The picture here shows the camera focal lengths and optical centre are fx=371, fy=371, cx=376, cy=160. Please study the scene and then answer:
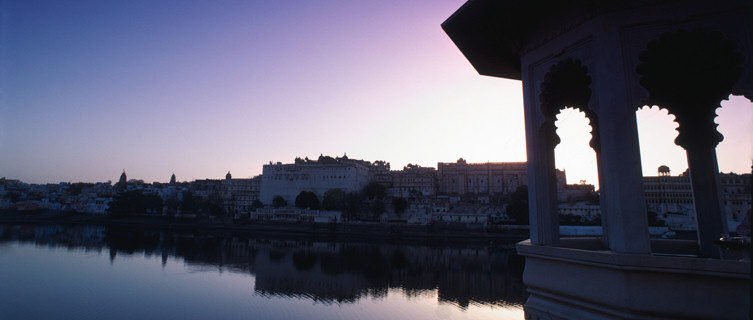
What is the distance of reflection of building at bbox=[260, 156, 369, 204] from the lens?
202ft

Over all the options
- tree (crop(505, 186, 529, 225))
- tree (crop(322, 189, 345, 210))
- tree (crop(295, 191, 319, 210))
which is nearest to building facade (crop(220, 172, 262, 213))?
tree (crop(295, 191, 319, 210))

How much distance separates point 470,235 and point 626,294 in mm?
39827

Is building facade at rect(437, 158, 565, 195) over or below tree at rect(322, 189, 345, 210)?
over

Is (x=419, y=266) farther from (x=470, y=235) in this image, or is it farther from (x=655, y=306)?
(x=655, y=306)

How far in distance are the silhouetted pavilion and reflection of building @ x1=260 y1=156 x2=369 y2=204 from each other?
57.7m

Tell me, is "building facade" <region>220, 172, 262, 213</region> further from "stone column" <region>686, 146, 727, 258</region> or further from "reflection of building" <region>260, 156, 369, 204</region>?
"stone column" <region>686, 146, 727, 258</region>

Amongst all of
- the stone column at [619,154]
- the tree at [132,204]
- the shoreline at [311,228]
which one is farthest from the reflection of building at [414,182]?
the stone column at [619,154]

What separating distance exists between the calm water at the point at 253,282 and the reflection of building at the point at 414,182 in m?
32.3

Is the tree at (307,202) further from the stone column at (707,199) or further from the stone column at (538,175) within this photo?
the stone column at (707,199)

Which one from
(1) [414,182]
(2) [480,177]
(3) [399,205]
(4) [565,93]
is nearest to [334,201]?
(3) [399,205]

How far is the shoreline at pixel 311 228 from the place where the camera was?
40.2m

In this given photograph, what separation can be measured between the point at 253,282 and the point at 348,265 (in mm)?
7050

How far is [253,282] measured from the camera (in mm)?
20062

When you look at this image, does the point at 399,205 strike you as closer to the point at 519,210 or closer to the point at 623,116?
the point at 519,210
